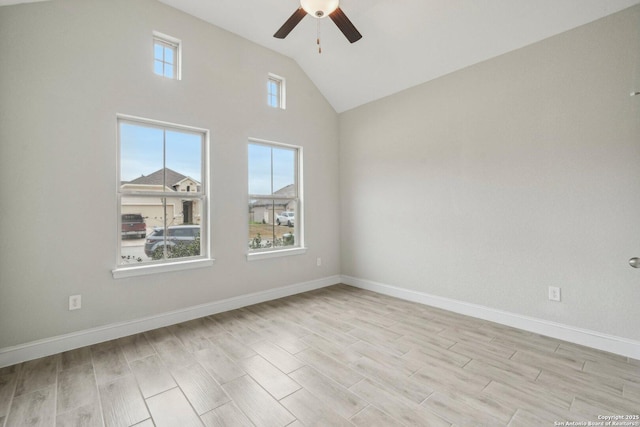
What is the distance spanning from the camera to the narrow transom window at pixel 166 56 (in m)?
3.09

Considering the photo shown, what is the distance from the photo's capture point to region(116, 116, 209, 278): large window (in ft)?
9.59

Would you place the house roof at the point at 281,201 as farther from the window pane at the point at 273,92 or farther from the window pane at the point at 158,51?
the window pane at the point at 158,51

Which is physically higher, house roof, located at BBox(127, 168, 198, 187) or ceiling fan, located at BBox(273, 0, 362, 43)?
ceiling fan, located at BBox(273, 0, 362, 43)

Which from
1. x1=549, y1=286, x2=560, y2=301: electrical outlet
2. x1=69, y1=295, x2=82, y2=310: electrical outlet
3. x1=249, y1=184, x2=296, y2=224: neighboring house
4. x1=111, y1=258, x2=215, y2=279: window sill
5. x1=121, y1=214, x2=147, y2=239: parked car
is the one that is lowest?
x1=549, y1=286, x2=560, y2=301: electrical outlet

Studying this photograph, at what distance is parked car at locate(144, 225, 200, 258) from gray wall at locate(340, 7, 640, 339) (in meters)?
2.56

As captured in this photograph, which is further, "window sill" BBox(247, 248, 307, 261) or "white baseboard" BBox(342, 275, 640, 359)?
"window sill" BBox(247, 248, 307, 261)

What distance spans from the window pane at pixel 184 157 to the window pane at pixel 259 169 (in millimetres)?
666

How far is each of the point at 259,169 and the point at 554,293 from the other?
356cm

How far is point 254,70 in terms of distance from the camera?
380 centimetres

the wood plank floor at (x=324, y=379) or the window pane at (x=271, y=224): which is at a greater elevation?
the window pane at (x=271, y=224)

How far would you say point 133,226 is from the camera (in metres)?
2.96

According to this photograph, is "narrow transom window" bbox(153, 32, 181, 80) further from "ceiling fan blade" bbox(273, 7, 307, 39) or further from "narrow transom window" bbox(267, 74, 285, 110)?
"ceiling fan blade" bbox(273, 7, 307, 39)

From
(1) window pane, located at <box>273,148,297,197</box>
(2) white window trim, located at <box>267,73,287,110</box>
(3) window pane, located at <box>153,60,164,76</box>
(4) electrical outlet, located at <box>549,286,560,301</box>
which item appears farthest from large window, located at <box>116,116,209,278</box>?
(4) electrical outlet, located at <box>549,286,560,301</box>

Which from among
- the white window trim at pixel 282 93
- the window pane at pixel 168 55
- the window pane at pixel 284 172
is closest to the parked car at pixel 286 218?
the window pane at pixel 284 172
